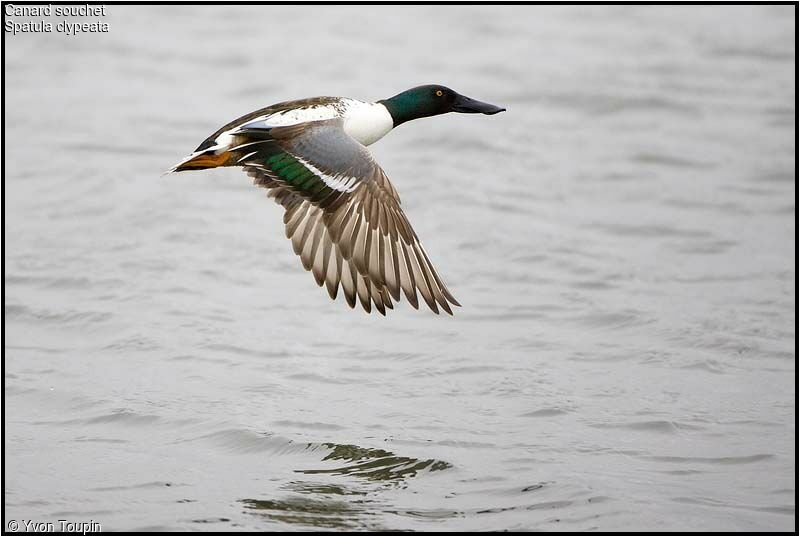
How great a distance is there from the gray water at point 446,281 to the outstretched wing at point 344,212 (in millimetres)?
861

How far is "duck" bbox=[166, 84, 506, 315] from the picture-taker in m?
6.98

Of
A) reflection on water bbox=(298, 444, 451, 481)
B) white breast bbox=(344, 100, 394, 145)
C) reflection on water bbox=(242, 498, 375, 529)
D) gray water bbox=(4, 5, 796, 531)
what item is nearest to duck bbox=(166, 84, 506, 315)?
white breast bbox=(344, 100, 394, 145)

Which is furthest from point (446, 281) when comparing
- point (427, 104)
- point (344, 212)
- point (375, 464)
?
point (375, 464)

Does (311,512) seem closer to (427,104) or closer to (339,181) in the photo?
(339,181)

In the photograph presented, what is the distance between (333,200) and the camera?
23.2 feet

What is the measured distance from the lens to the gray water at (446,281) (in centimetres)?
671

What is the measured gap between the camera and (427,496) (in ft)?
21.3

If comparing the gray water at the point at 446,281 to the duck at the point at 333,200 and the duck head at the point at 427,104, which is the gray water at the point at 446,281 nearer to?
the duck at the point at 333,200

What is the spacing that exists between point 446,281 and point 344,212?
9.36 ft

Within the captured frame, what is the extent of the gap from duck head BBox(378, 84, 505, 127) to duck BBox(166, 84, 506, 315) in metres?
0.59

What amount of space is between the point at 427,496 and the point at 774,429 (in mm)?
2294

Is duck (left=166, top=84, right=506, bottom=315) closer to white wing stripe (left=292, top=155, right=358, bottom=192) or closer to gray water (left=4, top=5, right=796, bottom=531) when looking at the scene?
white wing stripe (left=292, top=155, right=358, bottom=192)

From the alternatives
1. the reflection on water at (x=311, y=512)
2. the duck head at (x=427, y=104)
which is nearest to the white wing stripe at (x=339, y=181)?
the duck head at (x=427, y=104)

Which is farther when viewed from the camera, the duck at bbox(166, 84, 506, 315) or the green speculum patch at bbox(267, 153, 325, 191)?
the green speculum patch at bbox(267, 153, 325, 191)
